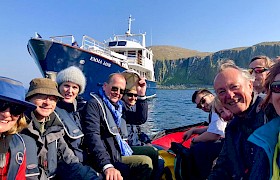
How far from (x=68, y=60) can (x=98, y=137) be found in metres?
14.9

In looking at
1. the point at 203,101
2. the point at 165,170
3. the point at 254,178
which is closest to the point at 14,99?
the point at 254,178

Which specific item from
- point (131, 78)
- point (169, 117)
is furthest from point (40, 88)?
point (169, 117)

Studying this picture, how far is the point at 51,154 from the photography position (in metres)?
2.35

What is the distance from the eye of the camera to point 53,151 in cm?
237

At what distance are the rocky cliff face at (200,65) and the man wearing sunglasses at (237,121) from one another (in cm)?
12660

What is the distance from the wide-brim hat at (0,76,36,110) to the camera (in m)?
1.82

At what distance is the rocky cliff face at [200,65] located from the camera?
129 metres

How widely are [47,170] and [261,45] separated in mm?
149681

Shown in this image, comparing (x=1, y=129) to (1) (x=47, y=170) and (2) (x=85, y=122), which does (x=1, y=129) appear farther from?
(2) (x=85, y=122)

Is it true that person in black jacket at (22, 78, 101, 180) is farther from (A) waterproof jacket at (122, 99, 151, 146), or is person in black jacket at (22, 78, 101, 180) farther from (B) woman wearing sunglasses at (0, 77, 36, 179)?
(A) waterproof jacket at (122, 99, 151, 146)

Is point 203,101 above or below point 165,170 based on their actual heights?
above

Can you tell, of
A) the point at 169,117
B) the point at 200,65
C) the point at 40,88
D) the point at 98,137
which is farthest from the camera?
the point at 200,65

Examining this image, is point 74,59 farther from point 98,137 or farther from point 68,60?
point 98,137

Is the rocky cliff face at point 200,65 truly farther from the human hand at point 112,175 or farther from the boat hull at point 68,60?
the human hand at point 112,175
